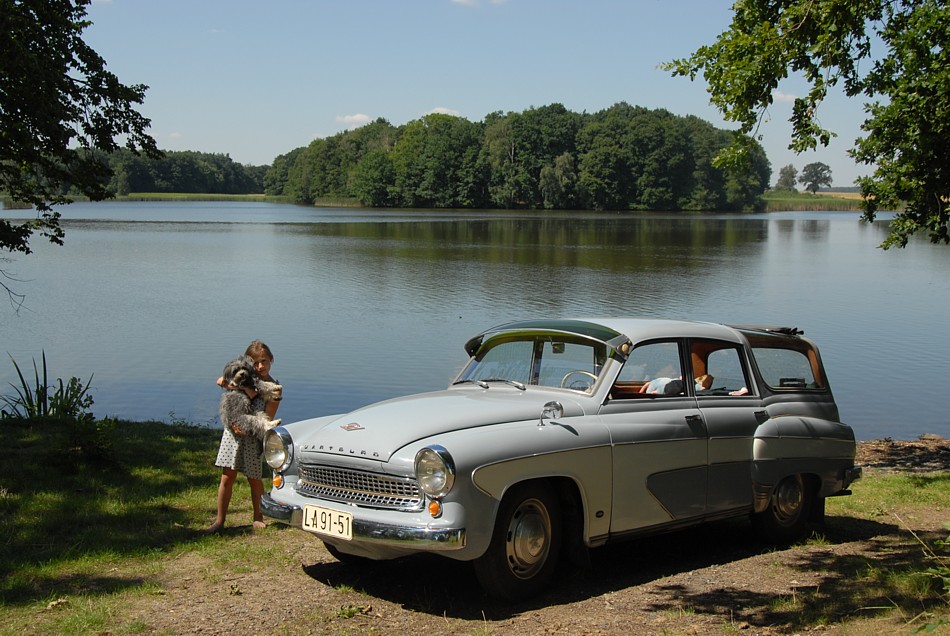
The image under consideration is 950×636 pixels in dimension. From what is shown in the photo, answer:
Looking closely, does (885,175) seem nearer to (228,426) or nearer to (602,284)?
(228,426)

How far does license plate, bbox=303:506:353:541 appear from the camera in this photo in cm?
556

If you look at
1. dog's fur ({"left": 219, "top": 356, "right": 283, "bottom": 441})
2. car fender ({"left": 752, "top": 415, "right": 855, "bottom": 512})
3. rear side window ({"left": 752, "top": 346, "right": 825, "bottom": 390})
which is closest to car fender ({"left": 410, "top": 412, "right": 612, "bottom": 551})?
car fender ({"left": 752, "top": 415, "right": 855, "bottom": 512})

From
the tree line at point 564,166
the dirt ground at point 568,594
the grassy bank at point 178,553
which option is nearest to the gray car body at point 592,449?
the dirt ground at point 568,594

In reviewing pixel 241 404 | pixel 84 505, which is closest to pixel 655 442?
pixel 241 404

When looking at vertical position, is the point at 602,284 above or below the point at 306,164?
below

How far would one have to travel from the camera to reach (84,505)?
789cm

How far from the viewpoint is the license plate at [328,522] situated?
556 centimetres

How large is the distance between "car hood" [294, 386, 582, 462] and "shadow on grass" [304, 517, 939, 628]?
99 centimetres

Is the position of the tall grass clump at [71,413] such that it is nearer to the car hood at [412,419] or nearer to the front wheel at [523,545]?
the car hood at [412,419]

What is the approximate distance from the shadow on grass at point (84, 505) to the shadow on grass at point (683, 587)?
1.54m

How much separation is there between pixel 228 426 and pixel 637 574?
11.0ft

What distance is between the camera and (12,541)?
686 cm

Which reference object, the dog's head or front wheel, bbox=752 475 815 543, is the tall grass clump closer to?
the dog's head

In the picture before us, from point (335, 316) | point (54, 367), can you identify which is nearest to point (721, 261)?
point (335, 316)
